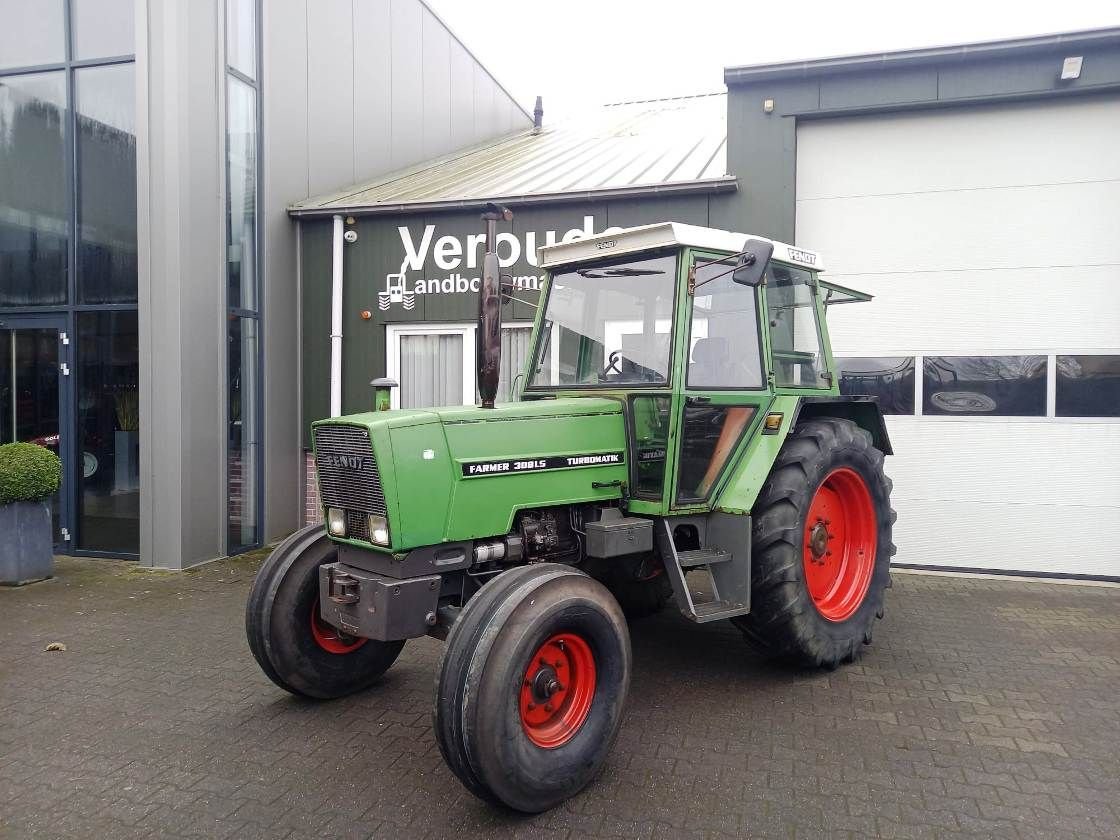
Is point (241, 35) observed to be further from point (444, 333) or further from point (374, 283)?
point (444, 333)

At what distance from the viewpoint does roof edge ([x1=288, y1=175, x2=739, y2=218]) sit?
24.6 ft

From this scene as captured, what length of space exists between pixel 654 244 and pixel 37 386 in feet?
22.6

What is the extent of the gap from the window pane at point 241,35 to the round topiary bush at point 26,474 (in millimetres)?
3969

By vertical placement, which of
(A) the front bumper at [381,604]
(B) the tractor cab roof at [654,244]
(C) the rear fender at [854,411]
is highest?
(B) the tractor cab roof at [654,244]

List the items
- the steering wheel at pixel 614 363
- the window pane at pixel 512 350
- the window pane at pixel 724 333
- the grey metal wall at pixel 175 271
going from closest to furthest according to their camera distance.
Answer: the window pane at pixel 724 333, the steering wheel at pixel 614 363, the grey metal wall at pixel 175 271, the window pane at pixel 512 350

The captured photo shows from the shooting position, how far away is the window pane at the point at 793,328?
475cm

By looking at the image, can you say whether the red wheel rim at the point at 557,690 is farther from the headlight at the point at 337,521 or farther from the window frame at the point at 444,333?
the window frame at the point at 444,333

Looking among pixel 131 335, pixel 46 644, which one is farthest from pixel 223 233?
pixel 46 644

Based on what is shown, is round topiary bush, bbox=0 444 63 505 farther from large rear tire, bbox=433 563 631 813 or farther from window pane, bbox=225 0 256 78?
large rear tire, bbox=433 563 631 813

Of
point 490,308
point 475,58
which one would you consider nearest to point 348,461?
point 490,308

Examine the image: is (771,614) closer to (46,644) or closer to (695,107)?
(46,644)

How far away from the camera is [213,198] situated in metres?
7.53

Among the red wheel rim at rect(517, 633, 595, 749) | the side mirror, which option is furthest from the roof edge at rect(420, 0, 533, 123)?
the red wheel rim at rect(517, 633, 595, 749)

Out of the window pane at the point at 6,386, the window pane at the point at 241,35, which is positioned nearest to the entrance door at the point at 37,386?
the window pane at the point at 6,386
